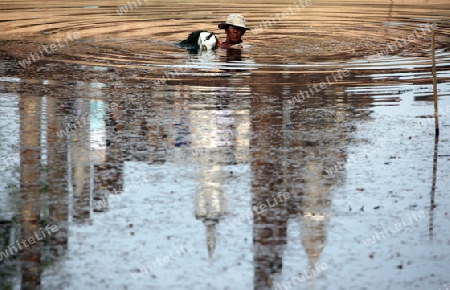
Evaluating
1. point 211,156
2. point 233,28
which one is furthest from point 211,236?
point 233,28

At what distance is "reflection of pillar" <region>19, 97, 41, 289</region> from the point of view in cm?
768

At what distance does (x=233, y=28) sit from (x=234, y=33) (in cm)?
14

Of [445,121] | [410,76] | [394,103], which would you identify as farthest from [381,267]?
[410,76]

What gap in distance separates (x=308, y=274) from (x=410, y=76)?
34.5 feet

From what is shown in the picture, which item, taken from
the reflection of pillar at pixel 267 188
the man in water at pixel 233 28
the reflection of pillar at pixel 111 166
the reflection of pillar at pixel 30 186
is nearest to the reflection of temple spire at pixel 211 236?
the reflection of pillar at pixel 267 188

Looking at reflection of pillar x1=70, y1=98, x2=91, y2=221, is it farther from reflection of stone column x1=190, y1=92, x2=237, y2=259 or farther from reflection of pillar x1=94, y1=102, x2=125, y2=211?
reflection of stone column x1=190, y1=92, x2=237, y2=259

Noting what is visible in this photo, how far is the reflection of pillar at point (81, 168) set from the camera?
921cm

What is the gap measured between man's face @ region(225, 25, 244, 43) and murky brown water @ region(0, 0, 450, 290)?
73 cm

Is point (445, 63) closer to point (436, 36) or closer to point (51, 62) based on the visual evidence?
point (436, 36)

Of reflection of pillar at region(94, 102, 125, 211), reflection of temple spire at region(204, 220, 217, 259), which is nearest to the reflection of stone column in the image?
reflection of temple spire at region(204, 220, 217, 259)

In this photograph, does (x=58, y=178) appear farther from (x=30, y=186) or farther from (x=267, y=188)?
(x=267, y=188)

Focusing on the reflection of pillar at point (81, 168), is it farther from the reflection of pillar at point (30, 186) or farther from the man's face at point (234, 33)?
the man's face at point (234, 33)

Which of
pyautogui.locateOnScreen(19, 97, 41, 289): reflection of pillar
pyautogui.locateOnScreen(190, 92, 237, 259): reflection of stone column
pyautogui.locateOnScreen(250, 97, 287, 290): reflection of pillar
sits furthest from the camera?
pyautogui.locateOnScreen(190, 92, 237, 259): reflection of stone column

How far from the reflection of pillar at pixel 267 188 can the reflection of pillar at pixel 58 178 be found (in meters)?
1.59
